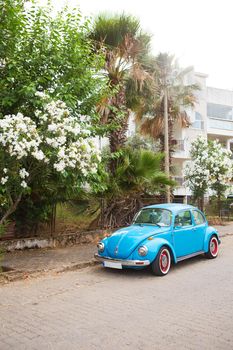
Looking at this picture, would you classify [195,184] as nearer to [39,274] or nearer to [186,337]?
[39,274]

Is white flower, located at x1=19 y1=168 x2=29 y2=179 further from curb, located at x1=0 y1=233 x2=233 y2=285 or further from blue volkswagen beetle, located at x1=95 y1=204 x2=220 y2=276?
blue volkswagen beetle, located at x1=95 y1=204 x2=220 y2=276

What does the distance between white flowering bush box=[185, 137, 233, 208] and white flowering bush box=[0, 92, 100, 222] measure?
11353 mm

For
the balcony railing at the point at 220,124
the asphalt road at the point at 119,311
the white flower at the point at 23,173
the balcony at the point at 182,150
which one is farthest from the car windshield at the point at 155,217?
the balcony railing at the point at 220,124

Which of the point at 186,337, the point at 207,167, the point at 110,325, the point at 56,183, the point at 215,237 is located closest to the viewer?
the point at 186,337

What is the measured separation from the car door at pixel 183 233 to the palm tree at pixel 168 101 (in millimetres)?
9206

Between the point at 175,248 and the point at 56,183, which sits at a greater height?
the point at 56,183

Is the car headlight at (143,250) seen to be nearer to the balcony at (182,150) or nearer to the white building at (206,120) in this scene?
the white building at (206,120)

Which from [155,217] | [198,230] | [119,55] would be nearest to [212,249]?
[198,230]

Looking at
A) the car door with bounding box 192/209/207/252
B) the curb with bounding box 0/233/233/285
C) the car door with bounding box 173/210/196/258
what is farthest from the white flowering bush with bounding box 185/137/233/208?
the curb with bounding box 0/233/233/285

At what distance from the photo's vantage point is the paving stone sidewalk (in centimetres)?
813

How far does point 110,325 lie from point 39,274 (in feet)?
11.8

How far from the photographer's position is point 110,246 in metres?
8.14

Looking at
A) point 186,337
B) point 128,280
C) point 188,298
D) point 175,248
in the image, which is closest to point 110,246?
point 128,280

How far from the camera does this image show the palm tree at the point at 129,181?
1257cm
